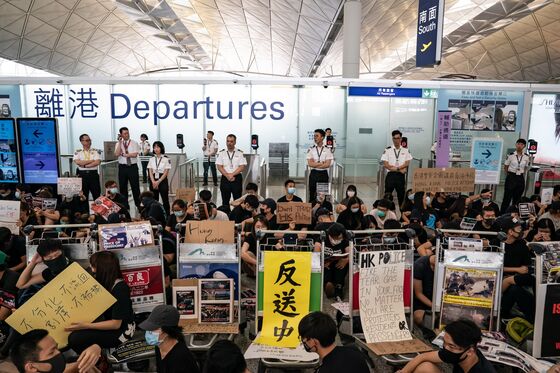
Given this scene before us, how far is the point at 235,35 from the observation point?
29.5 m

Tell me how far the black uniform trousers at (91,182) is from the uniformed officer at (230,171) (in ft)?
9.02

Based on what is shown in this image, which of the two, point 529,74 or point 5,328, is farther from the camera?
point 529,74

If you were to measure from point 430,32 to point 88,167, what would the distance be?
8310 millimetres

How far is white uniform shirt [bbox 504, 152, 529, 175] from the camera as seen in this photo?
33.2 ft

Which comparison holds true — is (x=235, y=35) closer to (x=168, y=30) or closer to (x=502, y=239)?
(x=168, y=30)

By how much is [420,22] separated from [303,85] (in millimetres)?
3951

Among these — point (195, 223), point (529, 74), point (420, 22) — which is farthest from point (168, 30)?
point (529, 74)

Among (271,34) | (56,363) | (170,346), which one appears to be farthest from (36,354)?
(271,34)

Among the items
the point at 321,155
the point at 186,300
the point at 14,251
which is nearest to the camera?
the point at 186,300

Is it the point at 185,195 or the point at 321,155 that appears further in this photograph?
the point at 321,155

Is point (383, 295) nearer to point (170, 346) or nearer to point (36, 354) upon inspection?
point (170, 346)

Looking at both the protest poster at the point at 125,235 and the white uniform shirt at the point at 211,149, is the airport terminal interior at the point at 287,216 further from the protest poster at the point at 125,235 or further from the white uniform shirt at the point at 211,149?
the white uniform shirt at the point at 211,149

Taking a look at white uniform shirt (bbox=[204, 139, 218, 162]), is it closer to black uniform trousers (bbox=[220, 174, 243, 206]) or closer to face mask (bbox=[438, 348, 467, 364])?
black uniform trousers (bbox=[220, 174, 243, 206])

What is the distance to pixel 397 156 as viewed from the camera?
31.1ft
